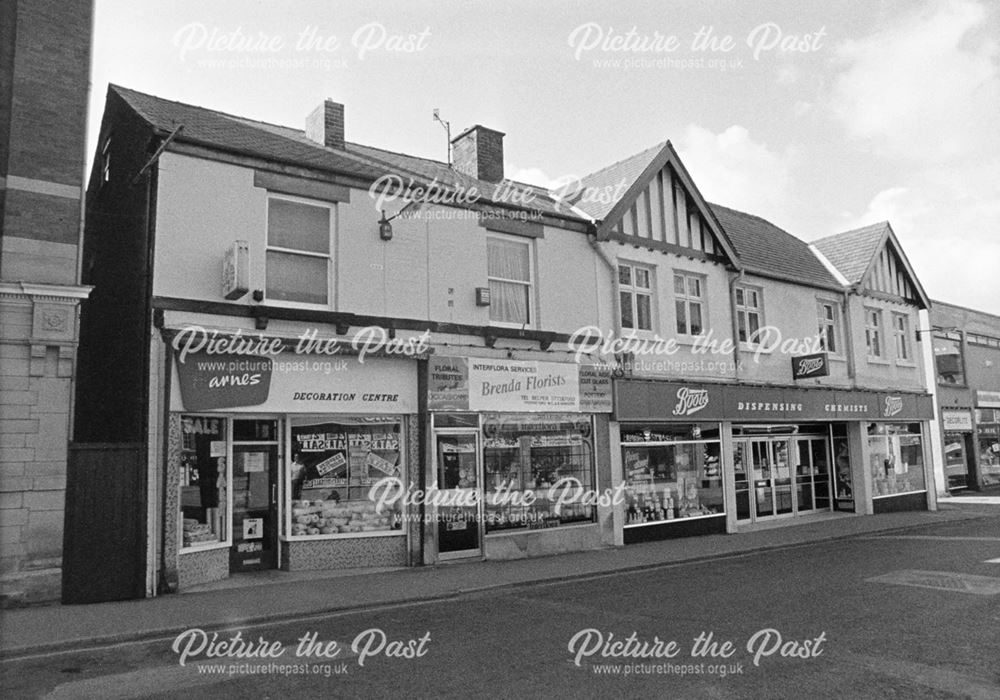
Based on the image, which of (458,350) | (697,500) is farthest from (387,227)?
(697,500)

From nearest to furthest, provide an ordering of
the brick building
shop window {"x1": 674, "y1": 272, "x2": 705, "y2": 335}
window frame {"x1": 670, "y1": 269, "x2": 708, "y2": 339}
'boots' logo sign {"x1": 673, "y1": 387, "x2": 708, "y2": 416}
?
1. the brick building
2. 'boots' logo sign {"x1": 673, "y1": 387, "x2": 708, "y2": 416}
3. window frame {"x1": 670, "y1": 269, "x2": 708, "y2": 339}
4. shop window {"x1": 674, "y1": 272, "x2": 705, "y2": 335}

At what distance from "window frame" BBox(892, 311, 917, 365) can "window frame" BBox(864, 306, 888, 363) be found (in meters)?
0.71

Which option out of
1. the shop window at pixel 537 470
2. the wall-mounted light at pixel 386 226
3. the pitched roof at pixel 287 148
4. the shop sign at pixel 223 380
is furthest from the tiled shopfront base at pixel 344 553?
the pitched roof at pixel 287 148

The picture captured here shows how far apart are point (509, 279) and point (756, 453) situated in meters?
8.89

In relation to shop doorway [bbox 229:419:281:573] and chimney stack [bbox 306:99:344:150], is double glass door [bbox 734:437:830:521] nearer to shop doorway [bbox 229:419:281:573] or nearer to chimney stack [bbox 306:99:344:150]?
shop doorway [bbox 229:419:281:573]

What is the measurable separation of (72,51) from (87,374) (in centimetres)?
507

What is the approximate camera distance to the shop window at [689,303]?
1789 centimetres

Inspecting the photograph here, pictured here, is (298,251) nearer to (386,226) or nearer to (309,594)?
(386,226)

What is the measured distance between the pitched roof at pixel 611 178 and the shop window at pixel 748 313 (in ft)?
14.0

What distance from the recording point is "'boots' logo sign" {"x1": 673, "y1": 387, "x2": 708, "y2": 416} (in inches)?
666

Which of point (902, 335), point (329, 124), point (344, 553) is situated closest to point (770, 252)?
point (902, 335)

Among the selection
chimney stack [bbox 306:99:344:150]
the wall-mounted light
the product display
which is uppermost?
chimney stack [bbox 306:99:344:150]

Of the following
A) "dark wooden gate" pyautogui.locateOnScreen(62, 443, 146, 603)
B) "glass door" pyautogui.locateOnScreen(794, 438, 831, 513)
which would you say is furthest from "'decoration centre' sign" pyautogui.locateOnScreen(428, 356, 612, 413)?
"glass door" pyautogui.locateOnScreen(794, 438, 831, 513)

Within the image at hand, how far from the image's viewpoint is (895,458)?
76.2ft
